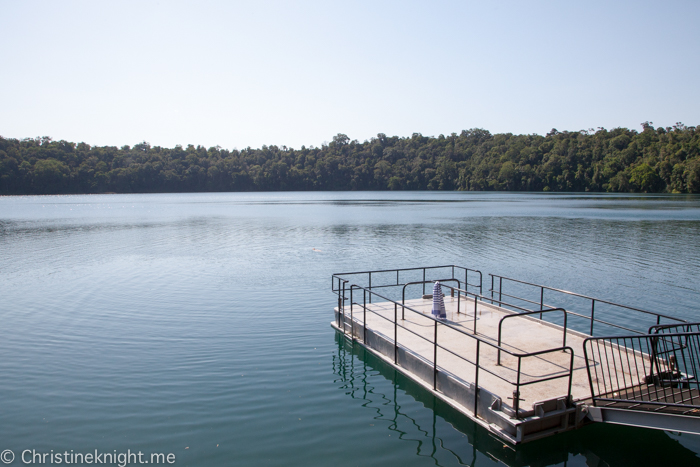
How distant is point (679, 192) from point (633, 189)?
458 inches

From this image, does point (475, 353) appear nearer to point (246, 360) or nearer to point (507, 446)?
point (507, 446)

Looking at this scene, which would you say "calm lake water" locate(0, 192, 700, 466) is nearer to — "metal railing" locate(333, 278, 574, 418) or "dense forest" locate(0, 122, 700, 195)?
"metal railing" locate(333, 278, 574, 418)

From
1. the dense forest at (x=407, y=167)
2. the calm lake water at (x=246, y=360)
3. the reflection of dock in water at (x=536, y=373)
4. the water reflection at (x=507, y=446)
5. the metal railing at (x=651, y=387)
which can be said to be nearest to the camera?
the metal railing at (x=651, y=387)

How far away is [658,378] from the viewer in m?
8.16

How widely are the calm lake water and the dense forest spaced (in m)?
109

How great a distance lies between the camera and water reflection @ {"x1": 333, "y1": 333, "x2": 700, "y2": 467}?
25.3 ft

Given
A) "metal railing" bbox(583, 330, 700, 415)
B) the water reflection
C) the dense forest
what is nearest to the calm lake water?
the water reflection

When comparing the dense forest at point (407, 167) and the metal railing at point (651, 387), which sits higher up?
the dense forest at point (407, 167)

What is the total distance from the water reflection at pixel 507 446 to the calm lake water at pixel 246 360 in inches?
1.2

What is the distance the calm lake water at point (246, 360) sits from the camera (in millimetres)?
8062

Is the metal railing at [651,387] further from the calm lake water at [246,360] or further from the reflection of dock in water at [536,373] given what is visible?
the calm lake water at [246,360]

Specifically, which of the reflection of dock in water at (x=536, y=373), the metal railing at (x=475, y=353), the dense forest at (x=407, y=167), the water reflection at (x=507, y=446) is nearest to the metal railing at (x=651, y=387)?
the reflection of dock in water at (x=536, y=373)

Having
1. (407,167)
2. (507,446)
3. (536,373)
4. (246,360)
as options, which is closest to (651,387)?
(536,373)

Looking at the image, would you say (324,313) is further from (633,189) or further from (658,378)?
(633,189)
